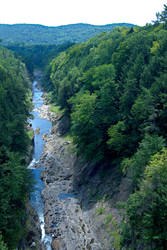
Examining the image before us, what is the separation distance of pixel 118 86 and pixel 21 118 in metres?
18.3

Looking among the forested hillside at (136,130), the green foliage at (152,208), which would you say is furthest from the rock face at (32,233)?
the green foliage at (152,208)

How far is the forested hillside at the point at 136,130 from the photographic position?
69.8ft

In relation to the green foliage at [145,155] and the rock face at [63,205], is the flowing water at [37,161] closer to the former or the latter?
the rock face at [63,205]

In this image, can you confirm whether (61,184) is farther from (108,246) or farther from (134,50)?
(134,50)

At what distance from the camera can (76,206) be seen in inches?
1420

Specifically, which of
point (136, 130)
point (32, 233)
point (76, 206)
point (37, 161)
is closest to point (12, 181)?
point (32, 233)

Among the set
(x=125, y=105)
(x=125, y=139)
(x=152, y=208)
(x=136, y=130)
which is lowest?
(x=152, y=208)

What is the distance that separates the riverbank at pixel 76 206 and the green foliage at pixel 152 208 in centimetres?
645

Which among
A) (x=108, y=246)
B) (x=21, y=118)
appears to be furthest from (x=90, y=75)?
(x=108, y=246)

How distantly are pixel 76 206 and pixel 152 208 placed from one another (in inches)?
695

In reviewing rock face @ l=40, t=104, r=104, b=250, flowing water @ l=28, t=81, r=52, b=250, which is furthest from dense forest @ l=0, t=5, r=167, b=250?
rock face @ l=40, t=104, r=104, b=250

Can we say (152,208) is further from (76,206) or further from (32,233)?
(76,206)

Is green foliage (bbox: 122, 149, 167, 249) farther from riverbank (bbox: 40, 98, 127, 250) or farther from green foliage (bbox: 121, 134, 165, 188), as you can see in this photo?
riverbank (bbox: 40, 98, 127, 250)

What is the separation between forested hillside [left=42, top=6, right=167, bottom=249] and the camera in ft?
69.8
